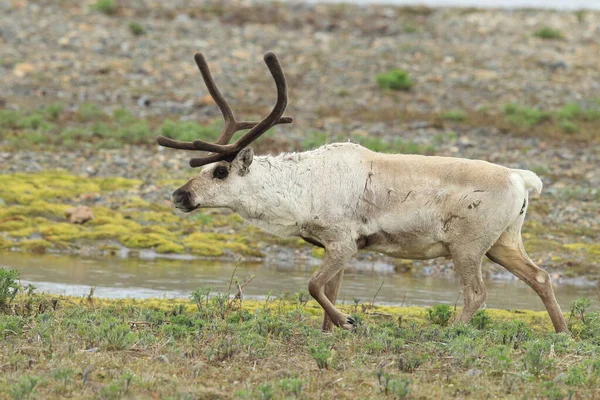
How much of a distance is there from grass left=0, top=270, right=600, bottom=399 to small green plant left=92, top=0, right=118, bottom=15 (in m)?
23.0

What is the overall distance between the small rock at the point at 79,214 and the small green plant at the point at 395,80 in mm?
11955

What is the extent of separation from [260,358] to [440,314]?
3.07 metres

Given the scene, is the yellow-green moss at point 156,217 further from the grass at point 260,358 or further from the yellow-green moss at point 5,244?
the grass at point 260,358

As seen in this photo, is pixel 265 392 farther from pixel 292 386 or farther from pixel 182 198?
pixel 182 198

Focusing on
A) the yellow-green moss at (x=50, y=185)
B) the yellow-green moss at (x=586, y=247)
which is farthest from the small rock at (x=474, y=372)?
the yellow-green moss at (x=50, y=185)

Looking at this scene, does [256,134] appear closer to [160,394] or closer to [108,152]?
[160,394]

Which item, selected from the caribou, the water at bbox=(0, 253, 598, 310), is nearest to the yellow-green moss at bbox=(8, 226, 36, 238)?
the water at bbox=(0, 253, 598, 310)

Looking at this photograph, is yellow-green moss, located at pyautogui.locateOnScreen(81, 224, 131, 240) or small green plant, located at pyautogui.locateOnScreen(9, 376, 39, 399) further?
yellow-green moss, located at pyautogui.locateOnScreen(81, 224, 131, 240)

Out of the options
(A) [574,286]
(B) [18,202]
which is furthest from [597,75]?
(B) [18,202]

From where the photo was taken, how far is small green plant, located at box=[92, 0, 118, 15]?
31188mm

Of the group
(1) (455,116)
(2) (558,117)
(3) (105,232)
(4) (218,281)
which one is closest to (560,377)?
(4) (218,281)

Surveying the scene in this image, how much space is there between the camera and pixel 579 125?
24.2 metres

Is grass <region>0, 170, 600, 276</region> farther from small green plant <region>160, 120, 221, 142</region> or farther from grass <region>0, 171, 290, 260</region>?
small green plant <region>160, 120, 221, 142</region>

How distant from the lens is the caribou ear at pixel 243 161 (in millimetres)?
9773
